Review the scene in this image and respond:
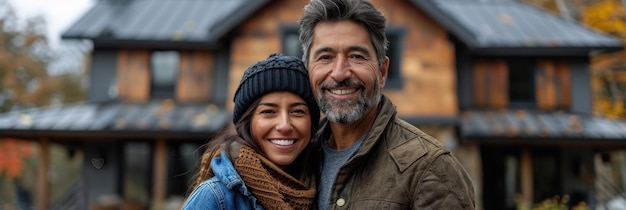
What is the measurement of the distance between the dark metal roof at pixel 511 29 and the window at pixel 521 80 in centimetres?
56

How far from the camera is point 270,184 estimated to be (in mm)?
2961

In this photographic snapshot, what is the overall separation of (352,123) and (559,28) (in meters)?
13.9

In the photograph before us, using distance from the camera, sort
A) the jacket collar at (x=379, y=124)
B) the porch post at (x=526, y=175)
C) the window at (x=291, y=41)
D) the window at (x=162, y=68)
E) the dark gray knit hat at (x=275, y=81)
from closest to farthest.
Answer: the jacket collar at (x=379, y=124) → the dark gray knit hat at (x=275, y=81) → the window at (x=291, y=41) → the porch post at (x=526, y=175) → the window at (x=162, y=68)

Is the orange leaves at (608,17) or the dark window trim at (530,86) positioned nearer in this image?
the dark window trim at (530,86)

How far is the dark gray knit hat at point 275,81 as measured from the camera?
311 centimetres

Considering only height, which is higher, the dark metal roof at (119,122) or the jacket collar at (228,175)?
the jacket collar at (228,175)

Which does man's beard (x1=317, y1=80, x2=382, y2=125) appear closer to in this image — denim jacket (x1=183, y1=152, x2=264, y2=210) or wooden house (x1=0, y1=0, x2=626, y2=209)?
denim jacket (x1=183, y1=152, x2=264, y2=210)

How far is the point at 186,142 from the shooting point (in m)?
15.1

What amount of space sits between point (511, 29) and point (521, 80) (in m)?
1.37

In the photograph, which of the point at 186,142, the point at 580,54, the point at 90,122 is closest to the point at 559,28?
the point at 580,54

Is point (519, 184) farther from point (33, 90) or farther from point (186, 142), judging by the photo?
point (33, 90)

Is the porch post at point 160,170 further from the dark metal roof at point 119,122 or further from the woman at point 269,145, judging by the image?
the woman at point 269,145

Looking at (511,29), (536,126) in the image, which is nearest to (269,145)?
(536,126)

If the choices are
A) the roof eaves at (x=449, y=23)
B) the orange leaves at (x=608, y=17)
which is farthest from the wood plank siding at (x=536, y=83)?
the orange leaves at (x=608, y=17)
